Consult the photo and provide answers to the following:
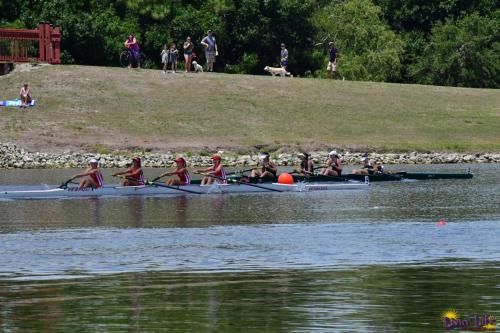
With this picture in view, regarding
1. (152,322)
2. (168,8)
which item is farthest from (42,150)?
(152,322)

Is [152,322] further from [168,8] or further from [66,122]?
[168,8]

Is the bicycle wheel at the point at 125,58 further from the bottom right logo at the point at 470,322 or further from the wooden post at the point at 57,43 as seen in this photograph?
the bottom right logo at the point at 470,322

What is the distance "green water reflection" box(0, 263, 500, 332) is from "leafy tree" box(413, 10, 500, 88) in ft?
187

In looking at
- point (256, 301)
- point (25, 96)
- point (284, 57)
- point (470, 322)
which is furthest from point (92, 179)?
point (284, 57)

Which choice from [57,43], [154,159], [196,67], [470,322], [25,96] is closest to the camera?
[470,322]

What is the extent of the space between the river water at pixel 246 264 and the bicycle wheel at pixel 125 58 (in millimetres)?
27456

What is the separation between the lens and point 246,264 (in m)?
22.9

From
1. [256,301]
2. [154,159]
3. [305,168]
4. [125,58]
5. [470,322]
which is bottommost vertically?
[154,159]

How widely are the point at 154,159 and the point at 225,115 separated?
7.62 m

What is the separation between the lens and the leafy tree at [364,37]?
76.6 meters

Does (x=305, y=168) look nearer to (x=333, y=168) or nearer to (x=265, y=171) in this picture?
(x=333, y=168)


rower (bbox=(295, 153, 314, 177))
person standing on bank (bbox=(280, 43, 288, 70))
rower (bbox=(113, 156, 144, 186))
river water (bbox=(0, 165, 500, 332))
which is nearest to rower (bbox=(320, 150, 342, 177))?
rower (bbox=(295, 153, 314, 177))

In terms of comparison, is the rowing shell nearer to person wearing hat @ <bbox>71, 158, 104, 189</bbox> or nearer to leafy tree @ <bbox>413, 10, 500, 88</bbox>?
person wearing hat @ <bbox>71, 158, 104, 189</bbox>

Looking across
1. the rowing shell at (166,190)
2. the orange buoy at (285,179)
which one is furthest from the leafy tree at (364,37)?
the orange buoy at (285,179)
